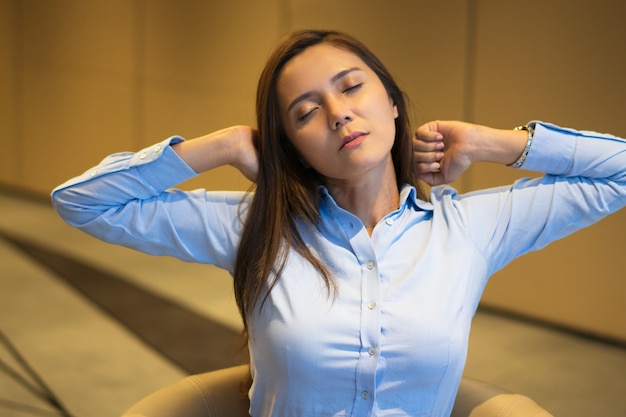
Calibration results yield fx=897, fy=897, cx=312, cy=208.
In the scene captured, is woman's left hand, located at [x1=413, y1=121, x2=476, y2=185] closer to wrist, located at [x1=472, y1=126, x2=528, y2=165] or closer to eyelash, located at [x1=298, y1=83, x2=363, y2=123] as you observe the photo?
wrist, located at [x1=472, y1=126, x2=528, y2=165]

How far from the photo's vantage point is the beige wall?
348 centimetres

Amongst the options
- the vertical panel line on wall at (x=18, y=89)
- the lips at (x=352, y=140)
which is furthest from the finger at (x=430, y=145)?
the vertical panel line on wall at (x=18, y=89)

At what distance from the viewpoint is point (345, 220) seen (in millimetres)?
1677

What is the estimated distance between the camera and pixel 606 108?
3375 millimetres

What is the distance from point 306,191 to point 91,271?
11.4 ft

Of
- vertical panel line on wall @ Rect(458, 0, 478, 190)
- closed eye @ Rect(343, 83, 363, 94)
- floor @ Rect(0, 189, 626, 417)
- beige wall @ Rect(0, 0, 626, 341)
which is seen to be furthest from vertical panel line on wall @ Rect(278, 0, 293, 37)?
closed eye @ Rect(343, 83, 363, 94)

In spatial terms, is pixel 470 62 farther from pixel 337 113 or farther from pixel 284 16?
pixel 337 113

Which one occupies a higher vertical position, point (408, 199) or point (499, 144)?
point (499, 144)

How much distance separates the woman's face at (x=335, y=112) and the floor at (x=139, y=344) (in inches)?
71.5

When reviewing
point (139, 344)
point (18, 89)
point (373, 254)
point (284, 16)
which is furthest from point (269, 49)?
point (18, 89)

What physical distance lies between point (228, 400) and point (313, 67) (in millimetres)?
721

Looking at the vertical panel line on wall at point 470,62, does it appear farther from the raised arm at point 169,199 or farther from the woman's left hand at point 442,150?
the raised arm at point 169,199

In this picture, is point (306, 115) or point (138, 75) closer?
point (306, 115)

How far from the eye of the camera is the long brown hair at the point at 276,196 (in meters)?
1.62
